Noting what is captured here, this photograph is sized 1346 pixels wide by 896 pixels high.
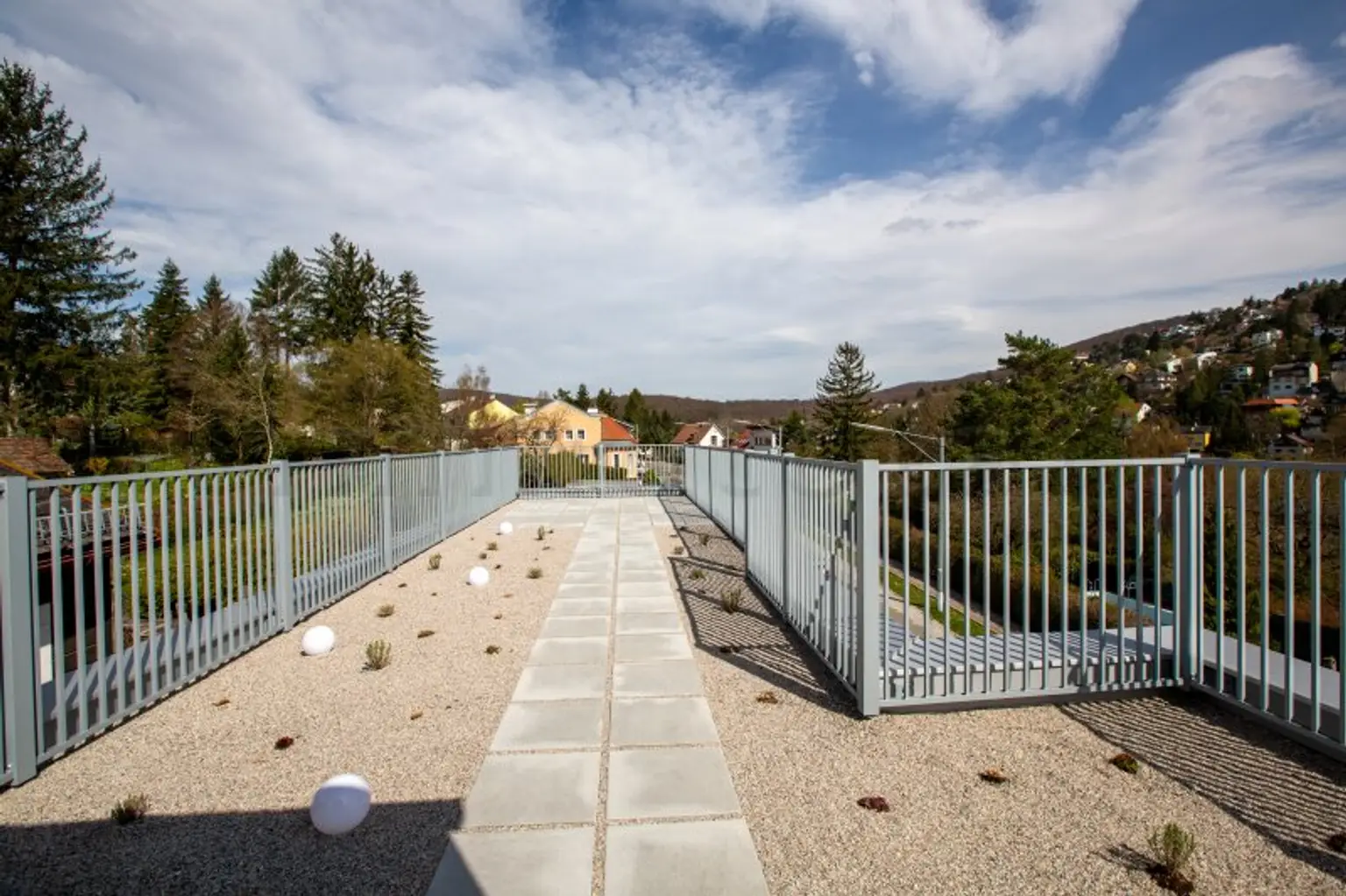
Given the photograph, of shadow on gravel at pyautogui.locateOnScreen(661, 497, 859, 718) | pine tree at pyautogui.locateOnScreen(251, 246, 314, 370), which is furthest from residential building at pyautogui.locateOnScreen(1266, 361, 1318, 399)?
pine tree at pyautogui.locateOnScreen(251, 246, 314, 370)

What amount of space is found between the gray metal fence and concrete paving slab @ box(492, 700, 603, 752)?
6.37ft

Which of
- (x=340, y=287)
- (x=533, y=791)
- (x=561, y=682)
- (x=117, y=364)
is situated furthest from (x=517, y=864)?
(x=340, y=287)

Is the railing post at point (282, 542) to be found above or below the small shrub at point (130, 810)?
above

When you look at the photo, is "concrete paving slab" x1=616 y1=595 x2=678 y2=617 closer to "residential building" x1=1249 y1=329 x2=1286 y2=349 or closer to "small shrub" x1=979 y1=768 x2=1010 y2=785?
"small shrub" x1=979 y1=768 x2=1010 y2=785

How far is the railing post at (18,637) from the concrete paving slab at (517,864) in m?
1.95

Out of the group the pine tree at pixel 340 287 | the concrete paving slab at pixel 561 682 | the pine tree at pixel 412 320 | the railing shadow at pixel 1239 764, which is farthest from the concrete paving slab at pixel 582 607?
the pine tree at pixel 340 287

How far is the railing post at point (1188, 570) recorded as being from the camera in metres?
3.46

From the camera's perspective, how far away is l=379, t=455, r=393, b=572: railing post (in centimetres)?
725

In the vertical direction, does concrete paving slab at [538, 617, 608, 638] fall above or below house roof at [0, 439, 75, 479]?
below

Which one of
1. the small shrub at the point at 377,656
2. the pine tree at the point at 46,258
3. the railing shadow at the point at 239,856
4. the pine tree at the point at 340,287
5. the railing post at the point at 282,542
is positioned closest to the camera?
the railing shadow at the point at 239,856

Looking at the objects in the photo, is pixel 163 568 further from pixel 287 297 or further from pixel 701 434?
pixel 701 434

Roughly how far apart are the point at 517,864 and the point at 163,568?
2.94m

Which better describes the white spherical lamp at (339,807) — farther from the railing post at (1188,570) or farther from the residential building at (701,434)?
the residential building at (701,434)

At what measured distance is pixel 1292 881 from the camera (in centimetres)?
206
